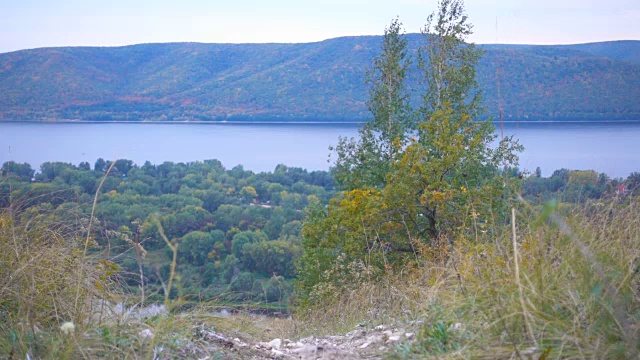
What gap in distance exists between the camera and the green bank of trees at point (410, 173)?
9.91 meters

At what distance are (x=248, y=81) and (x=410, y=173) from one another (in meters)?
A: 70.6

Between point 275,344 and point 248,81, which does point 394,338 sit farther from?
point 248,81

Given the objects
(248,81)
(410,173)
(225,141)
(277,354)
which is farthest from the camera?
(225,141)

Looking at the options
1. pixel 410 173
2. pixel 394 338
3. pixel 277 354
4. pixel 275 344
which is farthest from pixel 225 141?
pixel 394 338

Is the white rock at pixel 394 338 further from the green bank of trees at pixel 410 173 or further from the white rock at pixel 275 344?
the green bank of trees at pixel 410 173

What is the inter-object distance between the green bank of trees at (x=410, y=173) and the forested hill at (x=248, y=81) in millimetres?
12673

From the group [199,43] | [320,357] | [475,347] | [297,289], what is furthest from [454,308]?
[199,43]

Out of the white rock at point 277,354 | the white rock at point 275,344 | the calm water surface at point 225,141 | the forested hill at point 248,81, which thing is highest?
the forested hill at point 248,81

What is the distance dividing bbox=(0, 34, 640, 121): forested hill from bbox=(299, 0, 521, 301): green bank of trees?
12673mm

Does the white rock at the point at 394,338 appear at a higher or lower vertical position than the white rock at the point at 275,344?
higher

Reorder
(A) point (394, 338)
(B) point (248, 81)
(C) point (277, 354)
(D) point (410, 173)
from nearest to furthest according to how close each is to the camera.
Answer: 1. (A) point (394, 338)
2. (C) point (277, 354)
3. (D) point (410, 173)
4. (B) point (248, 81)

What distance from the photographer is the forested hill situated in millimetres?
32938

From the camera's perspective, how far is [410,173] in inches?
446

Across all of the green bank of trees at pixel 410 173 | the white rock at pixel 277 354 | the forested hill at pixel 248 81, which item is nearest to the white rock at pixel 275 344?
the white rock at pixel 277 354
